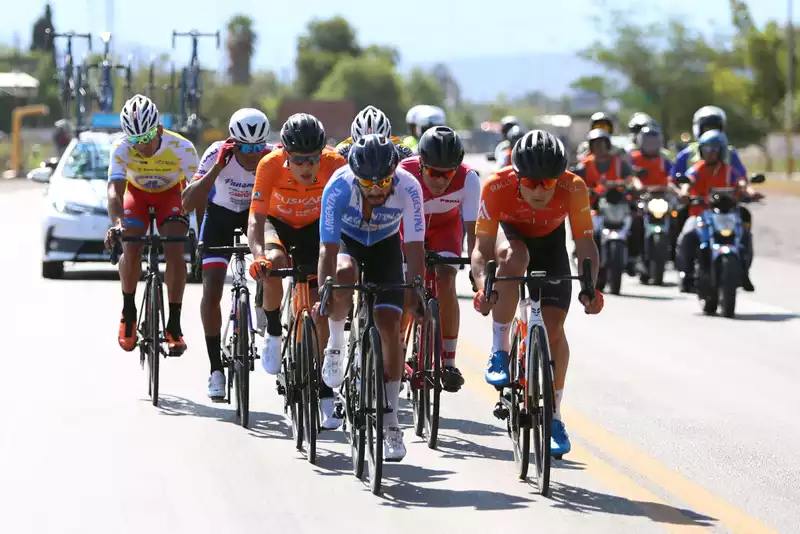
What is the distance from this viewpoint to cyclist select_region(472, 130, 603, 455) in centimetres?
896

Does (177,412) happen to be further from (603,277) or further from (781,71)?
(781,71)

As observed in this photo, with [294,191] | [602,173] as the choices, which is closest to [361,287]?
[294,191]

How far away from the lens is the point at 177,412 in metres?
11.5

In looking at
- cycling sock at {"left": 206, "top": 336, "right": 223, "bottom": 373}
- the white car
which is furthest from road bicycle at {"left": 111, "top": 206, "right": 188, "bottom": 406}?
the white car

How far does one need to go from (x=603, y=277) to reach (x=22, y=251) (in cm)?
965

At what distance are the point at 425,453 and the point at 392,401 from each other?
1.13 m

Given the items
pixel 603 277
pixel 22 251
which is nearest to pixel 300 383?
pixel 603 277

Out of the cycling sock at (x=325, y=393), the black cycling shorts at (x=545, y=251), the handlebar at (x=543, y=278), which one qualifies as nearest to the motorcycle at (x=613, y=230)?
the cycling sock at (x=325, y=393)

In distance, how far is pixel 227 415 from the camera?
1140 centimetres

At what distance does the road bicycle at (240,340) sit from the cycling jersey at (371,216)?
1670mm

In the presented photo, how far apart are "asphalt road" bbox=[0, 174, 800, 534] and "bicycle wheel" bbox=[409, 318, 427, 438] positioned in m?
0.12

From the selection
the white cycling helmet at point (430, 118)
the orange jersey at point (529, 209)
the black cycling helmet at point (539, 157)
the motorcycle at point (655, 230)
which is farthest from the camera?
the motorcycle at point (655, 230)

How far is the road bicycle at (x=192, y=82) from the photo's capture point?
3212 cm

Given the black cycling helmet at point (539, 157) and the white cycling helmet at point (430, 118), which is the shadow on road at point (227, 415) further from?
the white cycling helmet at point (430, 118)
